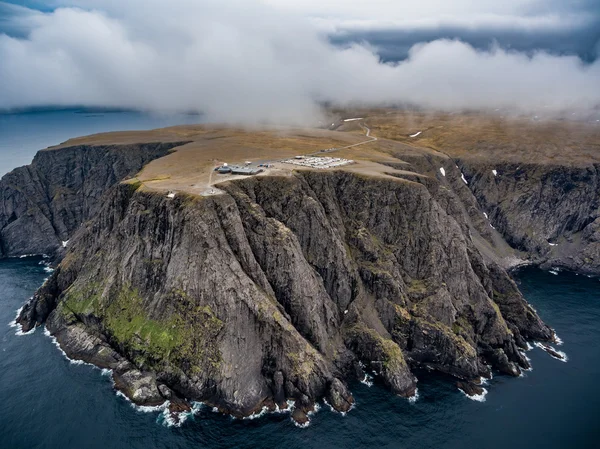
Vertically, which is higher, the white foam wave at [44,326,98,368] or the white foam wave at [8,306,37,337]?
the white foam wave at [8,306,37,337]

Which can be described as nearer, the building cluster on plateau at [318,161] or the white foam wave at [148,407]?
the white foam wave at [148,407]

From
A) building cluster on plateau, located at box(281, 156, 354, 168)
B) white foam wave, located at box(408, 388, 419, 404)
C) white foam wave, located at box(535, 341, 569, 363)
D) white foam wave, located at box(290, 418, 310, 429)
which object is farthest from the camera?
building cluster on plateau, located at box(281, 156, 354, 168)

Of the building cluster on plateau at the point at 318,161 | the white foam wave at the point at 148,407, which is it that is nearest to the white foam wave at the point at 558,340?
the building cluster on plateau at the point at 318,161

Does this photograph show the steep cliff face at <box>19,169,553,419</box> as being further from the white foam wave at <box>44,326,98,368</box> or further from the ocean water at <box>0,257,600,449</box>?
the ocean water at <box>0,257,600,449</box>

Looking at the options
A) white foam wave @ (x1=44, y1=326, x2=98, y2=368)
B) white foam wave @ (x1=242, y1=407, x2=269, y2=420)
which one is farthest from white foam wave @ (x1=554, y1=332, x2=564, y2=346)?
white foam wave @ (x1=44, y1=326, x2=98, y2=368)

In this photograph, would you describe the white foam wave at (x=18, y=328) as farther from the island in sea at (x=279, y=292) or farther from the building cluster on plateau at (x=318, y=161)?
the building cluster on plateau at (x=318, y=161)

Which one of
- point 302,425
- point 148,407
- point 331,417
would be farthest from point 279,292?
point 148,407

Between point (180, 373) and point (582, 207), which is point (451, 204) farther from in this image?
point (180, 373)
